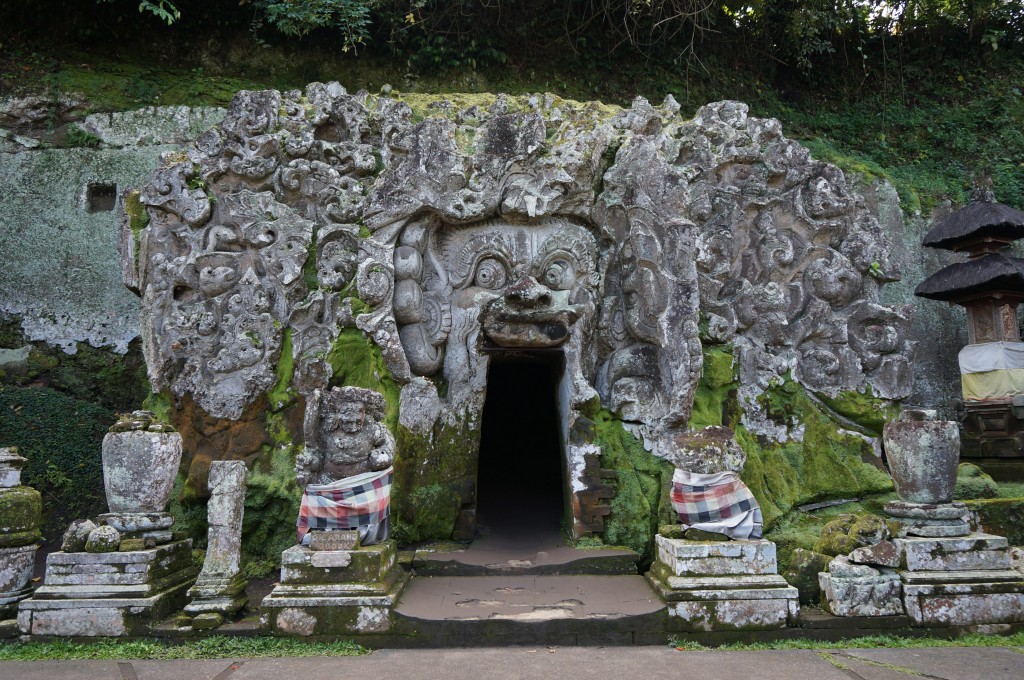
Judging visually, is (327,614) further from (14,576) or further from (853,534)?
(853,534)

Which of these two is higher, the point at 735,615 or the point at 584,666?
the point at 735,615

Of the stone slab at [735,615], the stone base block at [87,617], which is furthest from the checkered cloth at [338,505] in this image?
the stone slab at [735,615]

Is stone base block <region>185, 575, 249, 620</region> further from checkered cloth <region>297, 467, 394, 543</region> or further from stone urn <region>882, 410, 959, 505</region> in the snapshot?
stone urn <region>882, 410, 959, 505</region>

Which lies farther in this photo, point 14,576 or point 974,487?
point 974,487

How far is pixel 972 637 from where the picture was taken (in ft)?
16.7

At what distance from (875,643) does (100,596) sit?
5.67 meters

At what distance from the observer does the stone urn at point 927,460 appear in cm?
554

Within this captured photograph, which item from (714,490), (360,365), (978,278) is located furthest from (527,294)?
(978,278)

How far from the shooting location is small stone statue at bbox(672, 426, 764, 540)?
5.61 metres

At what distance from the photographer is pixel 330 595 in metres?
5.29

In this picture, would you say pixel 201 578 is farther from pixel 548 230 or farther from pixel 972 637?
pixel 972 637

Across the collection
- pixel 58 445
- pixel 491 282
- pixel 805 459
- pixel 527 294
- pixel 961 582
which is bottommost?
→ pixel 961 582

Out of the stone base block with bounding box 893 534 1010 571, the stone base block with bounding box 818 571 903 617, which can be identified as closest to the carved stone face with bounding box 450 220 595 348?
the stone base block with bounding box 818 571 903 617

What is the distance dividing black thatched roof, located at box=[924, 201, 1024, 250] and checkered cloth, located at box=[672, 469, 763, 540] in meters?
6.25
